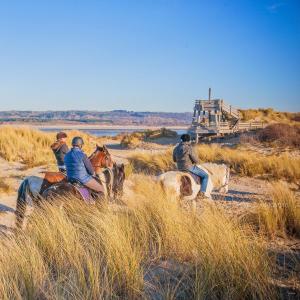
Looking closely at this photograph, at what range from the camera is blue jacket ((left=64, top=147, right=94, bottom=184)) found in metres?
7.48

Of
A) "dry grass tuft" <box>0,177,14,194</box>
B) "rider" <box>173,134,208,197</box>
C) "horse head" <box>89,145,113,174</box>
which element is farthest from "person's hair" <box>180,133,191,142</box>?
"dry grass tuft" <box>0,177,14,194</box>

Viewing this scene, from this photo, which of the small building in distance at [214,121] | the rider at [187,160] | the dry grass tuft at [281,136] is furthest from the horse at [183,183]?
the small building in distance at [214,121]

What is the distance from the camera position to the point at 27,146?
67.2ft

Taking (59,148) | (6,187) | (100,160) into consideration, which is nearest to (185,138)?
(100,160)

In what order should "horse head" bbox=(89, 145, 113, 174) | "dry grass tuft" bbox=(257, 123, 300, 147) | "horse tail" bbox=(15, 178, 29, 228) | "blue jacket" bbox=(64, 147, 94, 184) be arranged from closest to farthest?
"horse tail" bbox=(15, 178, 29, 228), "blue jacket" bbox=(64, 147, 94, 184), "horse head" bbox=(89, 145, 113, 174), "dry grass tuft" bbox=(257, 123, 300, 147)

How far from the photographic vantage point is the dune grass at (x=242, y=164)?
51.8 ft

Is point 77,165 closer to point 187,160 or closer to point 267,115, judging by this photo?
point 187,160

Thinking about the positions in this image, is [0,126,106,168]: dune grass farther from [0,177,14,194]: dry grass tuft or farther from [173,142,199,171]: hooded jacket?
[173,142,199,171]: hooded jacket

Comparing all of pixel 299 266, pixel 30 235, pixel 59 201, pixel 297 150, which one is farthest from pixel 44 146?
pixel 299 266

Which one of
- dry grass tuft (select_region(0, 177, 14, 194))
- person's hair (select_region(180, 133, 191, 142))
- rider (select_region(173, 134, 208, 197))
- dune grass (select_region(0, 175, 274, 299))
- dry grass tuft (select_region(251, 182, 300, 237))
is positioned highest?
person's hair (select_region(180, 133, 191, 142))

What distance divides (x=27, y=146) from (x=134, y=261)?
17.0 metres

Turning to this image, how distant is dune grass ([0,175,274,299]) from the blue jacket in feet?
4.76

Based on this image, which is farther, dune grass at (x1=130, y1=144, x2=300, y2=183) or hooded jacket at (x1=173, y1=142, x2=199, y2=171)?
dune grass at (x1=130, y1=144, x2=300, y2=183)

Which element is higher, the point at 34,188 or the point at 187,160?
the point at 187,160
